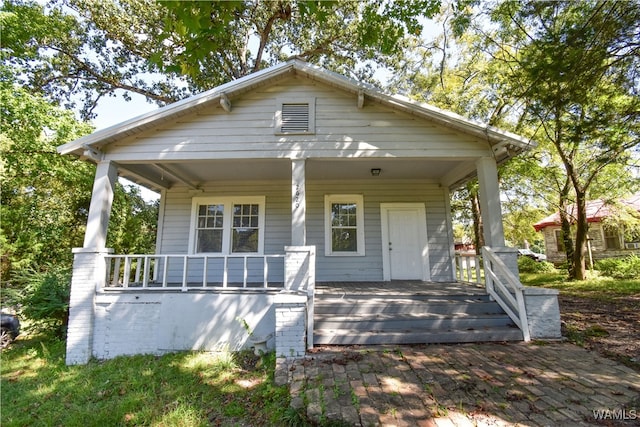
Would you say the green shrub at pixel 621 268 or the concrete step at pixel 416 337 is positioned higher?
the green shrub at pixel 621 268

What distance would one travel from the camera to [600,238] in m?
16.7

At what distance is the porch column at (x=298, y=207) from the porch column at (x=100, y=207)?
10.7 ft

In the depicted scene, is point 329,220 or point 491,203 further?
point 329,220

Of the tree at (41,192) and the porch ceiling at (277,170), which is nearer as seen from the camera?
the porch ceiling at (277,170)

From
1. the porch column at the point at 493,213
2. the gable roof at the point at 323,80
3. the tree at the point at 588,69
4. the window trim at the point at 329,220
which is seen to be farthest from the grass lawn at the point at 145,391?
the tree at the point at 588,69

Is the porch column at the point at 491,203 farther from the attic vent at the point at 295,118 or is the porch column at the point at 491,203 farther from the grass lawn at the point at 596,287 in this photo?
the grass lawn at the point at 596,287

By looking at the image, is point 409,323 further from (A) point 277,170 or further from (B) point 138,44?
(B) point 138,44

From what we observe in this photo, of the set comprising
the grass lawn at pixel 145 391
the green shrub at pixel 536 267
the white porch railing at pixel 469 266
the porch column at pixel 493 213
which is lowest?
the grass lawn at pixel 145 391

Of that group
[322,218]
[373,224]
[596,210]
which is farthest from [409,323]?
[596,210]

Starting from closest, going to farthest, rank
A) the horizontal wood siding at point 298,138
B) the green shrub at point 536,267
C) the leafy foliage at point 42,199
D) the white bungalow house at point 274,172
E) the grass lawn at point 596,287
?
the white bungalow house at point 274,172 → the horizontal wood siding at point 298,138 → the leafy foliage at point 42,199 → the grass lawn at point 596,287 → the green shrub at point 536,267

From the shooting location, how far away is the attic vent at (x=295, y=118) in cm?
565

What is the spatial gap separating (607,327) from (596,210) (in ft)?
50.3

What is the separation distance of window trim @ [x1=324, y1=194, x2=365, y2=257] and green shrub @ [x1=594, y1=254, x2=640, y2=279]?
11.1m

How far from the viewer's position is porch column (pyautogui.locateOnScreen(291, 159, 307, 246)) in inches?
205
